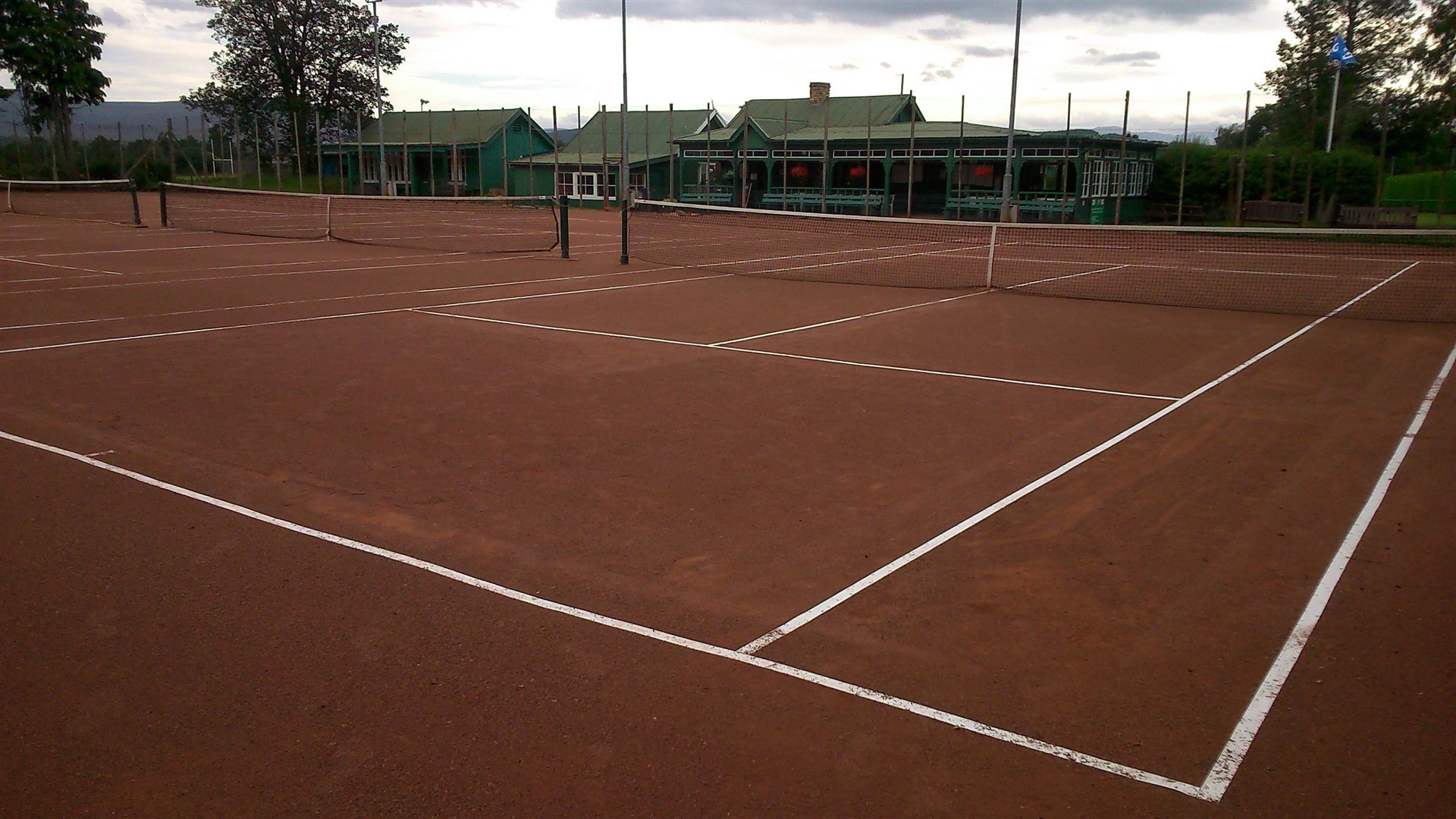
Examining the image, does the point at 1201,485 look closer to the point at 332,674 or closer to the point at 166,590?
the point at 332,674

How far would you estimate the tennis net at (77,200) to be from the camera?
121 feet

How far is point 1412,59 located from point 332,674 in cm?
6132

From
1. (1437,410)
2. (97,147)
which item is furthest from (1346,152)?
(97,147)

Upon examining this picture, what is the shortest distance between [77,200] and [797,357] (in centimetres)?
4623

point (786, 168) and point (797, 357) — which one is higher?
point (786, 168)

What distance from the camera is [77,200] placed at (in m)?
46.2

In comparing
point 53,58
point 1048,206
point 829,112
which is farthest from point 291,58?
point 1048,206

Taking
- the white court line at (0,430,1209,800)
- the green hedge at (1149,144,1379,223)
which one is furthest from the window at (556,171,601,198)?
the white court line at (0,430,1209,800)

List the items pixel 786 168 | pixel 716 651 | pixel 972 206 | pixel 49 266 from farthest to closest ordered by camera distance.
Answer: pixel 786 168
pixel 972 206
pixel 49 266
pixel 716 651

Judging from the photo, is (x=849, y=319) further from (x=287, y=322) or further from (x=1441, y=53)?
(x=1441, y=53)

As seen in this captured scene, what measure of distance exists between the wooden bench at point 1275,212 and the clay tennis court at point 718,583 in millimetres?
30937

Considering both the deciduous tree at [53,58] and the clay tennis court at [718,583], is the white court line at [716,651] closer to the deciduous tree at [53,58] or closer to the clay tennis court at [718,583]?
the clay tennis court at [718,583]

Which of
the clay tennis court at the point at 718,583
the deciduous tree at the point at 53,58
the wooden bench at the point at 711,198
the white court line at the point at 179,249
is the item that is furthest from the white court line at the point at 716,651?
the deciduous tree at the point at 53,58

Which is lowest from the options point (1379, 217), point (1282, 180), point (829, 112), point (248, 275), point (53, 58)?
point (248, 275)
